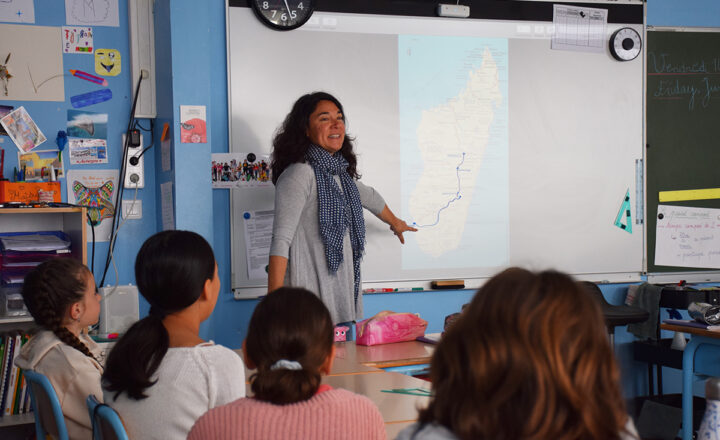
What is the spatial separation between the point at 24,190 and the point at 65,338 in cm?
146

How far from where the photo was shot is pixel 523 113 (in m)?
4.11

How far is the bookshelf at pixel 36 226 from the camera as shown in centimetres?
298

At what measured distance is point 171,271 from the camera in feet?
5.36

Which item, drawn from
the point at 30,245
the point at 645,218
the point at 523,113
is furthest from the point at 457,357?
the point at 645,218

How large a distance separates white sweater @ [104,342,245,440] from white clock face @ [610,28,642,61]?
342 centimetres

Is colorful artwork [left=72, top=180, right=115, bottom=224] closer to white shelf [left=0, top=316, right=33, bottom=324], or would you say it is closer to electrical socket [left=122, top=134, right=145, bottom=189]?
electrical socket [left=122, top=134, right=145, bottom=189]

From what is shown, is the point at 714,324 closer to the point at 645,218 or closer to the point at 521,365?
the point at 645,218

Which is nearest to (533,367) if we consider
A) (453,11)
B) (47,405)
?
(47,405)

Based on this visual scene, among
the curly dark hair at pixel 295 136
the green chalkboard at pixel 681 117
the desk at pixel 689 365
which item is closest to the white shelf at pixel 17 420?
the curly dark hair at pixel 295 136

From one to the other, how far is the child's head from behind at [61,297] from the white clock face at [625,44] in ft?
10.5

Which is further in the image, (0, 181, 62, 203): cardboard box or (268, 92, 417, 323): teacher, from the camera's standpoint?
(0, 181, 62, 203): cardboard box

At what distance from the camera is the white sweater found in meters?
1.51

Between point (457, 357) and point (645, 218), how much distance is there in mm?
3791

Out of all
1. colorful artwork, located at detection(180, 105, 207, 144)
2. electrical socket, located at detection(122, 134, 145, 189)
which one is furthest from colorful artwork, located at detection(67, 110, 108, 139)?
colorful artwork, located at detection(180, 105, 207, 144)
